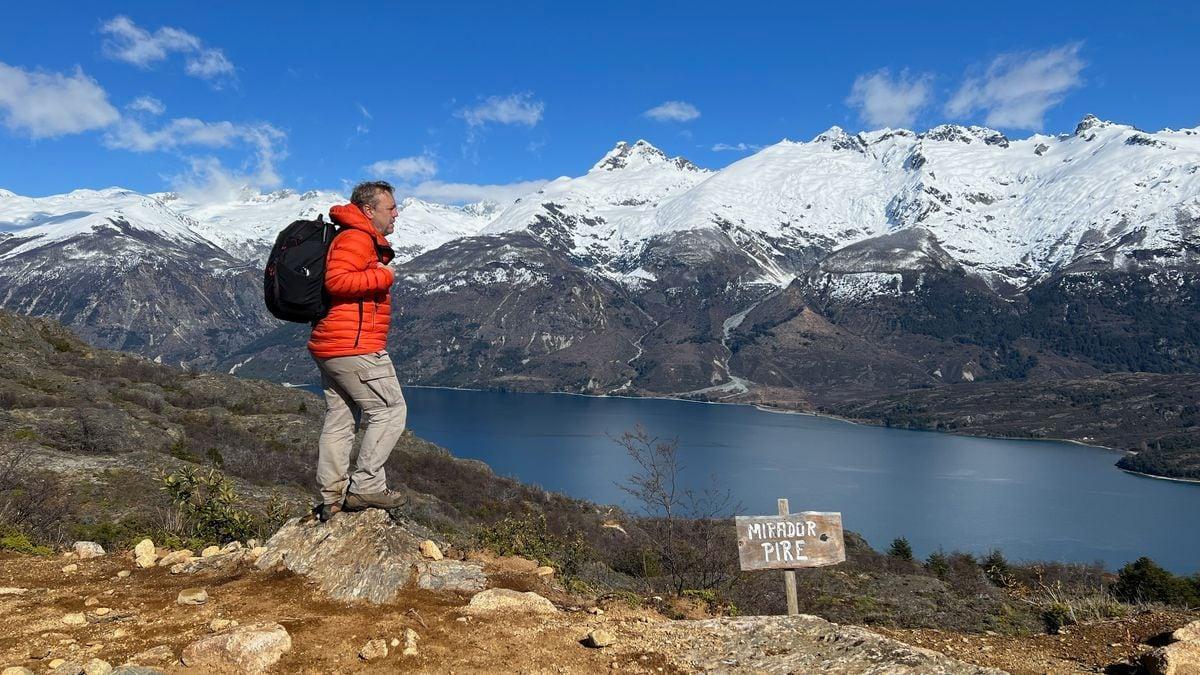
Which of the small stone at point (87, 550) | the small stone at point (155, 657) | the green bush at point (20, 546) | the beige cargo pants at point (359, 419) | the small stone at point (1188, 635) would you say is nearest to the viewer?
the small stone at point (155, 657)

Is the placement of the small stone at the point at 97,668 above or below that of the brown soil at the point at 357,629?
above

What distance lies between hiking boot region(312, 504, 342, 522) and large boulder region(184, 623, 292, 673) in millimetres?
2171

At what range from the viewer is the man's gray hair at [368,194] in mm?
6414

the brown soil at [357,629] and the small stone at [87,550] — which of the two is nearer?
the brown soil at [357,629]

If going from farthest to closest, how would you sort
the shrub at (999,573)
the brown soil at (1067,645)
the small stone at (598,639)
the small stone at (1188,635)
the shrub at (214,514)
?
the shrub at (999,573) → the shrub at (214,514) → the brown soil at (1067,645) → the small stone at (1188,635) → the small stone at (598,639)

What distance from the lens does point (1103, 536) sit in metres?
85.8

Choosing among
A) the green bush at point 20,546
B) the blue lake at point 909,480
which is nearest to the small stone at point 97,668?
the green bush at point 20,546

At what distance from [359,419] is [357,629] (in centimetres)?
233

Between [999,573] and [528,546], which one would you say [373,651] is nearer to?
[528,546]

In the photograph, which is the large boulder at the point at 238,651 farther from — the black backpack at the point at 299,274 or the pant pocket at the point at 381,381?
the black backpack at the point at 299,274

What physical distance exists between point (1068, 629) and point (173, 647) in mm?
6860

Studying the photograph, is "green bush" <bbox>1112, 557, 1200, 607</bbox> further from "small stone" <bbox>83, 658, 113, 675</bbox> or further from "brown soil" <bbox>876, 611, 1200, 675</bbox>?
"small stone" <bbox>83, 658, 113, 675</bbox>

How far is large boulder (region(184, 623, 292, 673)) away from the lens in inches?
162

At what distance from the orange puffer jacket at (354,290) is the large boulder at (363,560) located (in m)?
1.51
